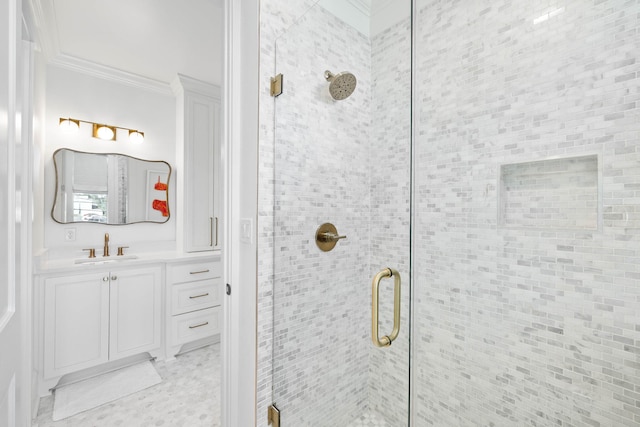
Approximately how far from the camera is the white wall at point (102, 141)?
2.46 metres

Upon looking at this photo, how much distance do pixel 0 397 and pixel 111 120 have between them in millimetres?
2803

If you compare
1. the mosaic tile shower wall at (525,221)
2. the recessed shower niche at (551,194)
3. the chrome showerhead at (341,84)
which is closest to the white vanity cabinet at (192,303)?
the chrome showerhead at (341,84)

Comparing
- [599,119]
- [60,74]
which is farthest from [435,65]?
[60,74]

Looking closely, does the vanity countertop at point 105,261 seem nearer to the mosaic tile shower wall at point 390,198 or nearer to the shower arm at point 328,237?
the shower arm at point 328,237

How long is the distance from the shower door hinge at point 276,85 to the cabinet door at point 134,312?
2.04 m

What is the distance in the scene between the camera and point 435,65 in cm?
107

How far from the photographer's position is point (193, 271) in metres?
2.69

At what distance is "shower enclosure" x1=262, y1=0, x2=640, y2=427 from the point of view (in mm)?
789

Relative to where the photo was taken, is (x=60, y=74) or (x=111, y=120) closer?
(x=60, y=74)

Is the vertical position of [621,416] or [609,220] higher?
[609,220]

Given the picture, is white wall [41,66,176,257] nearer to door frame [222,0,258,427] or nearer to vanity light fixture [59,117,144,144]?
vanity light fixture [59,117,144,144]

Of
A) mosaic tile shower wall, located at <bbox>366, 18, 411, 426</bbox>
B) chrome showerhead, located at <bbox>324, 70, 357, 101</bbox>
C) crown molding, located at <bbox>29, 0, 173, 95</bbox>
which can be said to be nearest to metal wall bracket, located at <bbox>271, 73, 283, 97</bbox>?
chrome showerhead, located at <bbox>324, 70, 357, 101</bbox>

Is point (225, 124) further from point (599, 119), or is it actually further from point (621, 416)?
point (621, 416)

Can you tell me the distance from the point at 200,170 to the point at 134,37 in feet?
3.95
